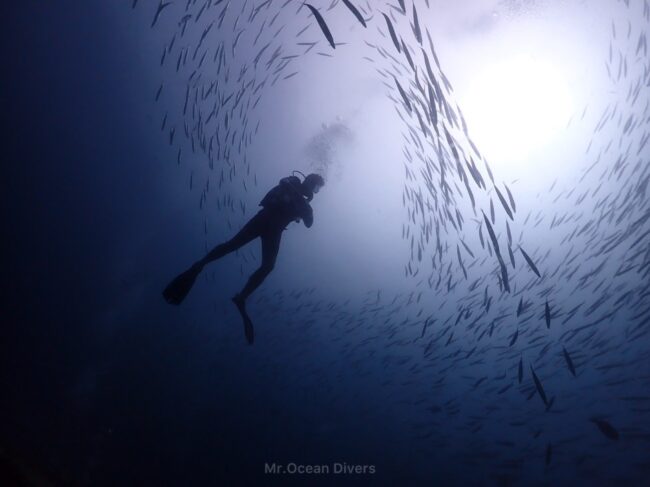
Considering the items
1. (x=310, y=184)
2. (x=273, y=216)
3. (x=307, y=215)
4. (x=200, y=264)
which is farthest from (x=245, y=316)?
(x=310, y=184)

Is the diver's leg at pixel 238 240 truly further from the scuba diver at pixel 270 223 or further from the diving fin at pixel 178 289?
the diving fin at pixel 178 289

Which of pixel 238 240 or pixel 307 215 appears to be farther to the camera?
pixel 307 215

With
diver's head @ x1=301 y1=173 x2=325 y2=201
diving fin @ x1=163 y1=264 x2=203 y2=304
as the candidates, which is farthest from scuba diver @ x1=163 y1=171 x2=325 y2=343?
diving fin @ x1=163 y1=264 x2=203 y2=304

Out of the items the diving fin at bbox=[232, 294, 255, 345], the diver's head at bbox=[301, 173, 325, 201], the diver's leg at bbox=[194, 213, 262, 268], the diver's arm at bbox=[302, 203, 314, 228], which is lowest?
the diving fin at bbox=[232, 294, 255, 345]

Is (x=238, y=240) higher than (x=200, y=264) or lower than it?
higher

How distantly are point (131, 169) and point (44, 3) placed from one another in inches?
420

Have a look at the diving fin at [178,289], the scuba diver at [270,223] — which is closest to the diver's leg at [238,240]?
the scuba diver at [270,223]

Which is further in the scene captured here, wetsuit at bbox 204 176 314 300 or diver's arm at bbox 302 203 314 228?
diver's arm at bbox 302 203 314 228

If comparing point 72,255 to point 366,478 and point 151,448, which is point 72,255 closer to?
point 151,448

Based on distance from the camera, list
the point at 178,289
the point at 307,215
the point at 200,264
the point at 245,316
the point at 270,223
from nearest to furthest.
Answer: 1. the point at 178,289
2. the point at 200,264
3. the point at 245,316
4. the point at 270,223
5. the point at 307,215

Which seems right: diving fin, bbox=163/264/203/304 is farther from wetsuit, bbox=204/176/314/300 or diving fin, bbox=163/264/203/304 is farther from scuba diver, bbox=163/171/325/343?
wetsuit, bbox=204/176/314/300

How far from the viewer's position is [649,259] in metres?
11.0

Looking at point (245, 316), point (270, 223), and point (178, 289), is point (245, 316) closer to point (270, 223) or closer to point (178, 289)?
point (178, 289)

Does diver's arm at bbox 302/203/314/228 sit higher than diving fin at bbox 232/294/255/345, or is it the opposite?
diver's arm at bbox 302/203/314/228
